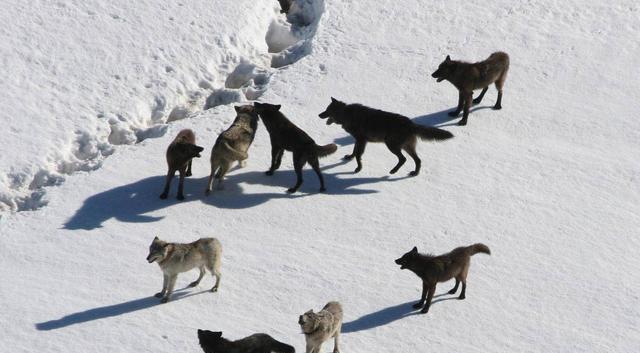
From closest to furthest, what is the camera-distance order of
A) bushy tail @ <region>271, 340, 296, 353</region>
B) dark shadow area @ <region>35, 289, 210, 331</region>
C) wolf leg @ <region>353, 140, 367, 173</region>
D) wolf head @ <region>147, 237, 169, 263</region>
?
bushy tail @ <region>271, 340, 296, 353</region>, dark shadow area @ <region>35, 289, 210, 331</region>, wolf head @ <region>147, 237, 169, 263</region>, wolf leg @ <region>353, 140, 367, 173</region>

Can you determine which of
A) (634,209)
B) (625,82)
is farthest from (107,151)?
(625,82)

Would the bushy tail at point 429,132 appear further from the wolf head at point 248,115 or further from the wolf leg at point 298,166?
the wolf head at point 248,115

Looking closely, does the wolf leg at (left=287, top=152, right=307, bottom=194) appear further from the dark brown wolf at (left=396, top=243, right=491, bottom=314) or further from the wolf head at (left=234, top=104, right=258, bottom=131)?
the dark brown wolf at (left=396, top=243, right=491, bottom=314)

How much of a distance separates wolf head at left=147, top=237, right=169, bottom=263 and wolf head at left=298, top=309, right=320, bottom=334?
2507 millimetres

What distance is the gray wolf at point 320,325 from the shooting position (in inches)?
585

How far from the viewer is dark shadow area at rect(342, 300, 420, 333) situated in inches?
645

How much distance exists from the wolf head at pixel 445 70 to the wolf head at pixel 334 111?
225cm

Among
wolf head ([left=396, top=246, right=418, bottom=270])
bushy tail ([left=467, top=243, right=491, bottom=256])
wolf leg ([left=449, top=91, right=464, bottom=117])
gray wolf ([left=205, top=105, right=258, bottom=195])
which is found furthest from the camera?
wolf leg ([left=449, top=91, right=464, bottom=117])

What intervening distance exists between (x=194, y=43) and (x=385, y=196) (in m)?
6.21

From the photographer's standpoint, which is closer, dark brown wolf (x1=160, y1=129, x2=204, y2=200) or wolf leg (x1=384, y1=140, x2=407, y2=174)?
dark brown wolf (x1=160, y1=129, x2=204, y2=200)

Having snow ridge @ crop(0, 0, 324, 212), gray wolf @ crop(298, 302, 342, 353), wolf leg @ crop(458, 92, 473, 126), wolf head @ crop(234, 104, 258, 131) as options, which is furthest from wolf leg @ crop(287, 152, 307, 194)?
gray wolf @ crop(298, 302, 342, 353)

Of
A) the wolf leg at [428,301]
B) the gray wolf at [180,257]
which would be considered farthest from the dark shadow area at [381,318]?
the gray wolf at [180,257]

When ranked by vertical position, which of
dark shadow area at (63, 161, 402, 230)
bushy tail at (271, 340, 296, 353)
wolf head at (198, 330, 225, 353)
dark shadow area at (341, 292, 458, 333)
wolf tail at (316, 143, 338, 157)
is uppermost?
wolf tail at (316, 143, 338, 157)

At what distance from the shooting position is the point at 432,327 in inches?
651
